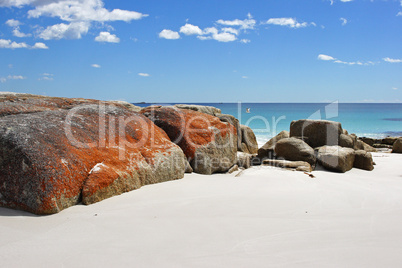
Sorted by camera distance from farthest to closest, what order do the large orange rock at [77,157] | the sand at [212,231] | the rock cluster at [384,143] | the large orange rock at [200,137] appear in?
1. the rock cluster at [384,143]
2. the large orange rock at [200,137]
3. the large orange rock at [77,157]
4. the sand at [212,231]

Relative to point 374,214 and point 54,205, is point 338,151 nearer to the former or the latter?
point 374,214

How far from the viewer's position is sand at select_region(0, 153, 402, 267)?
2.03 meters

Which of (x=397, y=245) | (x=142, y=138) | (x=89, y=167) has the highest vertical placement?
(x=142, y=138)

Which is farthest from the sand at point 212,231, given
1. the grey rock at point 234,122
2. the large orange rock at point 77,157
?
the grey rock at point 234,122

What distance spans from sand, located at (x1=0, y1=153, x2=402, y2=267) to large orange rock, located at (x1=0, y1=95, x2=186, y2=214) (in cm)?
15

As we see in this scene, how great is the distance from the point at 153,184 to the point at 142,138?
66 centimetres

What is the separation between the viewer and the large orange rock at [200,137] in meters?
4.78

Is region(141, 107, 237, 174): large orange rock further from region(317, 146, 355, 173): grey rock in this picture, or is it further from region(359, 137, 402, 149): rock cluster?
region(359, 137, 402, 149): rock cluster

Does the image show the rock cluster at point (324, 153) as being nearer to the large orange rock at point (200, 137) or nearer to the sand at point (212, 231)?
the large orange rock at point (200, 137)

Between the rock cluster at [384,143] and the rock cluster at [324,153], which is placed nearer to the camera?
the rock cluster at [324,153]

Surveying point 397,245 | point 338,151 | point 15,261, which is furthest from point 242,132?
point 15,261

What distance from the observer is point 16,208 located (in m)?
2.74

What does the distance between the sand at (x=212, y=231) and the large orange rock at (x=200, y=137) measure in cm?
115

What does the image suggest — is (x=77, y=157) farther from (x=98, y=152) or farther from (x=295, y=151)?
(x=295, y=151)
